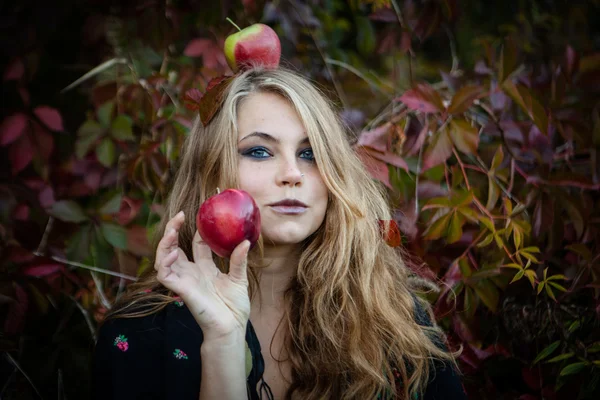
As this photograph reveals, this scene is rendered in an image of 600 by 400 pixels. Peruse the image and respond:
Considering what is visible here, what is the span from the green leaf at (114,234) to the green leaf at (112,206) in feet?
0.14

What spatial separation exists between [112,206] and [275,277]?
2.18 feet

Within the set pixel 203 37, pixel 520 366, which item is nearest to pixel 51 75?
pixel 203 37

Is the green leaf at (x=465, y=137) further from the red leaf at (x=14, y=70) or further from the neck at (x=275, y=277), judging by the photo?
the red leaf at (x=14, y=70)

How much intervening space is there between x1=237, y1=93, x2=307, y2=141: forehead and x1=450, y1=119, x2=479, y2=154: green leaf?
0.56m

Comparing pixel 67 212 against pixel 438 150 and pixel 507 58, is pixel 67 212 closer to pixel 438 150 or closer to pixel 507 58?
pixel 438 150

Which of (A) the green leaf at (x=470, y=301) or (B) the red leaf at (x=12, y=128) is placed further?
(B) the red leaf at (x=12, y=128)

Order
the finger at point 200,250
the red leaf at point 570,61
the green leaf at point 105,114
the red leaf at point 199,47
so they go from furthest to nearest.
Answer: the red leaf at point 199,47 < the green leaf at point 105,114 < the red leaf at point 570,61 < the finger at point 200,250

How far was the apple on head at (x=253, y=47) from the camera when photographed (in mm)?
1986

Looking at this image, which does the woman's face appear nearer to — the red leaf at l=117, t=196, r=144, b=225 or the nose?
the nose

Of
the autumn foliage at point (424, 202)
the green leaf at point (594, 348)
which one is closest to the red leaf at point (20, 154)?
the autumn foliage at point (424, 202)

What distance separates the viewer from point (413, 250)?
2217 millimetres

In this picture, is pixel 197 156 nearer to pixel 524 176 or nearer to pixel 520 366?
pixel 524 176

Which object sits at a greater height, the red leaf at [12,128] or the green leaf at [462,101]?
the green leaf at [462,101]

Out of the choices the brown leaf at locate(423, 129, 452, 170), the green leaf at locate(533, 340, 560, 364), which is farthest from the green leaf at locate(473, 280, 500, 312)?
the brown leaf at locate(423, 129, 452, 170)
